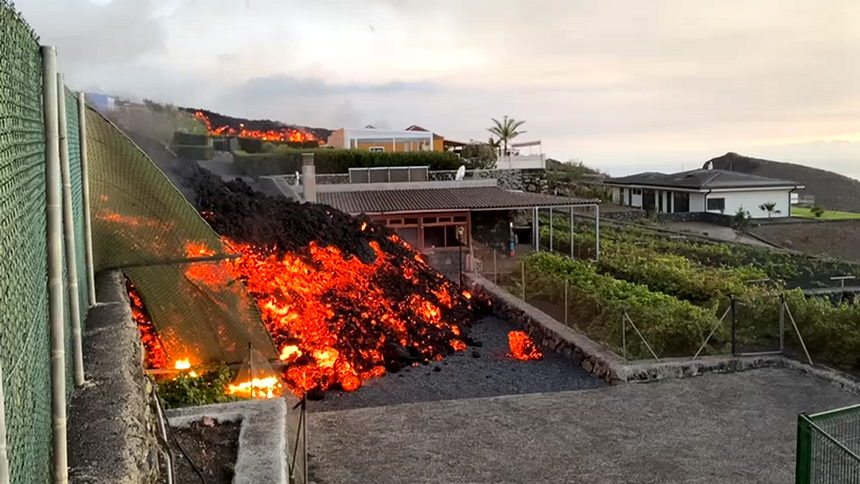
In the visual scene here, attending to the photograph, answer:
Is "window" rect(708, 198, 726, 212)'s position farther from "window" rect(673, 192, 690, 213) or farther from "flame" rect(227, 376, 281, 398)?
"flame" rect(227, 376, 281, 398)

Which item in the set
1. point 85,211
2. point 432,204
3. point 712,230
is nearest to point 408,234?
point 432,204

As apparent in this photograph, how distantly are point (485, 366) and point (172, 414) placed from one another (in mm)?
7146

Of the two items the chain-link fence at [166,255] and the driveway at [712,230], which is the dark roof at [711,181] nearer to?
the driveway at [712,230]

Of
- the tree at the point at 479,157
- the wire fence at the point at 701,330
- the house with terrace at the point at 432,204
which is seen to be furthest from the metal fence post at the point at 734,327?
the tree at the point at 479,157

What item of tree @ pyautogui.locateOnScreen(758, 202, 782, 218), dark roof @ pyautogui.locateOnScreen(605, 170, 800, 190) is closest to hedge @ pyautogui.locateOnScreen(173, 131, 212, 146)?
dark roof @ pyautogui.locateOnScreen(605, 170, 800, 190)

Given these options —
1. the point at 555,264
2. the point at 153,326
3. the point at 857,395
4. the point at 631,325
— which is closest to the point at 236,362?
the point at 153,326

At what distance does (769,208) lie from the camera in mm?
40938

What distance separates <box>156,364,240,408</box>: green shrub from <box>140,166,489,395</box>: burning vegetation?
2253mm

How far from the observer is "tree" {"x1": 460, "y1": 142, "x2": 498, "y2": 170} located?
110 feet

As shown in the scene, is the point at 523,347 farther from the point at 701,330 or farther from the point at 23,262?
the point at 23,262

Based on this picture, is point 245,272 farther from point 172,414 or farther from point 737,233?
point 737,233

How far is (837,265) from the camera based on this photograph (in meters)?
21.0

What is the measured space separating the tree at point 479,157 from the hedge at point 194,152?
11.3 m

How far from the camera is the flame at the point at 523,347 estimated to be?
13.4m
